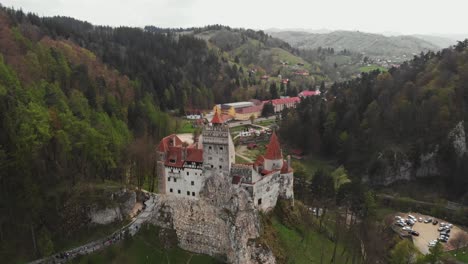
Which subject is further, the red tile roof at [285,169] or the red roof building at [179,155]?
the red tile roof at [285,169]

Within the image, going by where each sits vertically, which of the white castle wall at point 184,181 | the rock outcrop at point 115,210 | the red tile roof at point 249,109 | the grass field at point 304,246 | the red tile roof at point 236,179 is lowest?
the red tile roof at point 249,109

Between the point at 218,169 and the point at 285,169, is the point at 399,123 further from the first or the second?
the point at 218,169

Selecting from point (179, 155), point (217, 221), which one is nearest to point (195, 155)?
point (179, 155)

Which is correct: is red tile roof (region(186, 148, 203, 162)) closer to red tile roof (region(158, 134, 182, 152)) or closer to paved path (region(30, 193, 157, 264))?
red tile roof (region(158, 134, 182, 152))

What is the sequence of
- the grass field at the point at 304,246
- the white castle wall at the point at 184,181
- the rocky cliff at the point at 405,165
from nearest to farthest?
the grass field at the point at 304,246 < the white castle wall at the point at 184,181 < the rocky cliff at the point at 405,165

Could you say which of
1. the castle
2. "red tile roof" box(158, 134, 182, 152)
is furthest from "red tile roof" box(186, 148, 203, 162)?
"red tile roof" box(158, 134, 182, 152)

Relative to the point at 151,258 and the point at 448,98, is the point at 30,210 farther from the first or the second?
the point at 448,98

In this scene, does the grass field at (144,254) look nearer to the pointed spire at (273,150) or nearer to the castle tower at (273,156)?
the castle tower at (273,156)

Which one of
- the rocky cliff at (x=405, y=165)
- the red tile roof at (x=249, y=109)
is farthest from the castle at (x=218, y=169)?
the red tile roof at (x=249, y=109)
